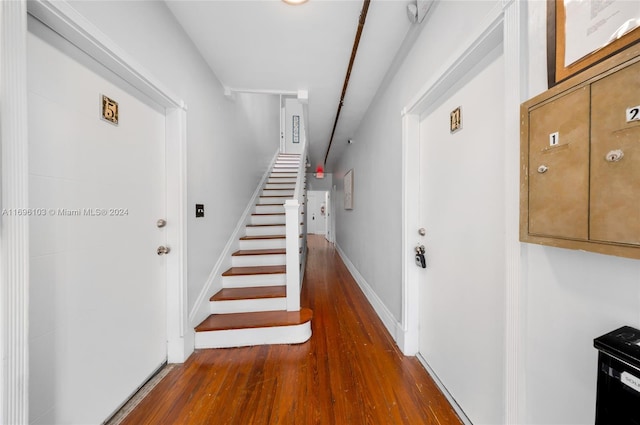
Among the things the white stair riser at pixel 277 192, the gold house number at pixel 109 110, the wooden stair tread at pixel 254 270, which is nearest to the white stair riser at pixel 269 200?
the white stair riser at pixel 277 192

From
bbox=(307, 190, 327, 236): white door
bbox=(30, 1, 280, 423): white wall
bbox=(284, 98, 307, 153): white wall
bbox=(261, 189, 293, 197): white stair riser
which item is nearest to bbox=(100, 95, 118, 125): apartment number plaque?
bbox=(30, 1, 280, 423): white wall

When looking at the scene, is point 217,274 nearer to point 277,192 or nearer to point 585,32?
point 277,192

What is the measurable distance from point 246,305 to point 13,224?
64.0 inches

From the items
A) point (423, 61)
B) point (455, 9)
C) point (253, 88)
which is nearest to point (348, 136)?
point (253, 88)

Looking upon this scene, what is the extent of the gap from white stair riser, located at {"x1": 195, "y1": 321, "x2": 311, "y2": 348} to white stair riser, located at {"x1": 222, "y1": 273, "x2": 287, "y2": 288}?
56 cm

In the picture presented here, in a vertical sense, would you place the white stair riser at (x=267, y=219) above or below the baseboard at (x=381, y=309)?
above

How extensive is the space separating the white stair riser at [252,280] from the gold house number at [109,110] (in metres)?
1.64

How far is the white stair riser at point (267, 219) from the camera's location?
3393 mm

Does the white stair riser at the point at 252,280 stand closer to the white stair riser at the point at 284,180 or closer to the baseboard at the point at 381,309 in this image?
the baseboard at the point at 381,309

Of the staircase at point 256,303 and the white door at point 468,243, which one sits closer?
the white door at point 468,243

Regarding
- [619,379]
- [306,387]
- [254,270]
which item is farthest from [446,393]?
[254,270]

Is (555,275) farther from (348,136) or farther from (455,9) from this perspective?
(348,136)

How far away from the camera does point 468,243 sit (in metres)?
1.16

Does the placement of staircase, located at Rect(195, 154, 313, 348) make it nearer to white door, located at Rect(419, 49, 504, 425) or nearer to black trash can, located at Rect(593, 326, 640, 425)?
white door, located at Rect(419, 49, 504, 425)
